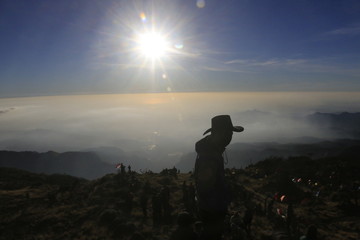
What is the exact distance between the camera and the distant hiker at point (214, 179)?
4.00 metres

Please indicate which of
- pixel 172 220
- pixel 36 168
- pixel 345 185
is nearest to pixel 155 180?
pixel 172 220

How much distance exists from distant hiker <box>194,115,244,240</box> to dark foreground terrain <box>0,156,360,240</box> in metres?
3.64

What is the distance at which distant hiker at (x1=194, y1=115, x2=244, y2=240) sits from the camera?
13.1 ft

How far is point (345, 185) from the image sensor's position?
885 inches

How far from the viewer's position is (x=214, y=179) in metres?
4.03

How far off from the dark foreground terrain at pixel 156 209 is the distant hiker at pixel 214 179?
12.0ft

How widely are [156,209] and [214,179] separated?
11.9m

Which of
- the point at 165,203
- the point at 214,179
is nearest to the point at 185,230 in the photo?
the point at 214,179

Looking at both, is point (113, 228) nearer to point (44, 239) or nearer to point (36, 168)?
point (44, 239)

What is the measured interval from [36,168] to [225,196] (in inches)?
7595

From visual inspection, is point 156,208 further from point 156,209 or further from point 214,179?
point 214,179

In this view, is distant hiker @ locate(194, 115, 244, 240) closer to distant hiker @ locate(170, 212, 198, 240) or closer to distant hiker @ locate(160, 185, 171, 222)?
distant hiker @ locate(170, 212, 198, 240)

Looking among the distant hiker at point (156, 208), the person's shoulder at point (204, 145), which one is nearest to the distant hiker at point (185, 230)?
the person's shoulder at point (204, 145)

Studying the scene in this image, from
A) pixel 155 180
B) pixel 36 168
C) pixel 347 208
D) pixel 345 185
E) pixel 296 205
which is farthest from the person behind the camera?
pixel 36 168
